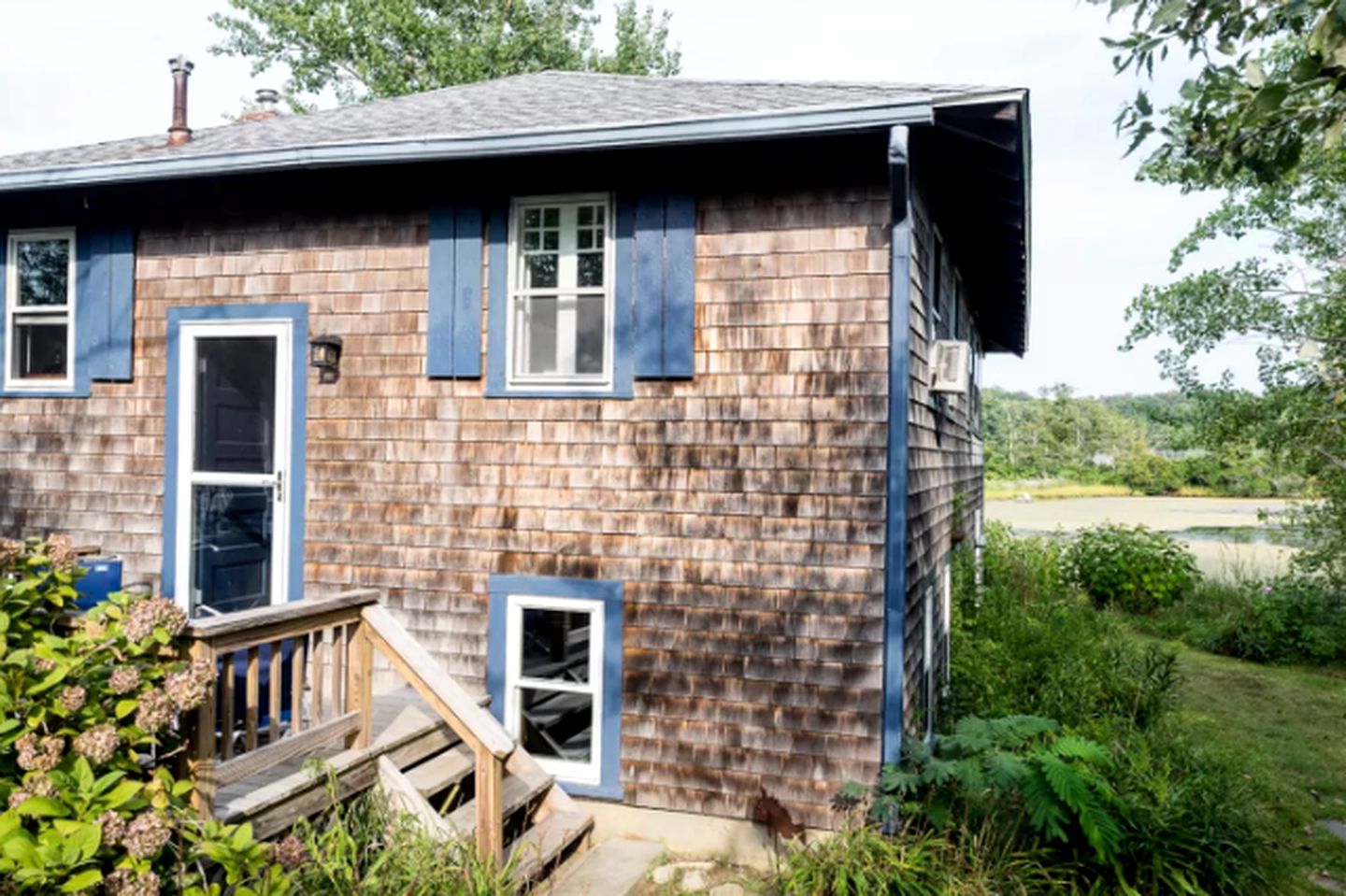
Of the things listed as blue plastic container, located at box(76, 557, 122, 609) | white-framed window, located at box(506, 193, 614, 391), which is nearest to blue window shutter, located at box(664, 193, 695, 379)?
white-framed window, located at box(506, 193, 614, 391)

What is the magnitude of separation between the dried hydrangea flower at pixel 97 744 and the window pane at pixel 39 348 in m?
4.54

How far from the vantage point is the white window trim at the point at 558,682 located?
5.33m

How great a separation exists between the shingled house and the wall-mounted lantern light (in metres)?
0.02

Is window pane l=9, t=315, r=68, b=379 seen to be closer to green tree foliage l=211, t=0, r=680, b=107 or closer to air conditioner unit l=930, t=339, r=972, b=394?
air conditioner unit l=930, t=339, r=972, b=394

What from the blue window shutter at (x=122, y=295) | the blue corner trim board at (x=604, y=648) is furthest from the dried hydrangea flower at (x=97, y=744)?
the blue window shutter at (x=122, y=295)

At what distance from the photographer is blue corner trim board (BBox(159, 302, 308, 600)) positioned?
5867 mm

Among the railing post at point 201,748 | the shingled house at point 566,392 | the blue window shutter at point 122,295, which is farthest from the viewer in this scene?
the blue window shutter at point 122,295

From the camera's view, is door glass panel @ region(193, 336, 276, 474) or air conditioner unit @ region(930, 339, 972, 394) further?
air conditioner unit @ region(930, 339, 972, 394)

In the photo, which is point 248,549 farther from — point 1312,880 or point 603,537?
point 1312,880

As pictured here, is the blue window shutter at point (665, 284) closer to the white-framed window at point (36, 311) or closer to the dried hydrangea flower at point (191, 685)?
the dried hydrangea flower at point (191, 685)

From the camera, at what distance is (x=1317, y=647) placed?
10.9 m

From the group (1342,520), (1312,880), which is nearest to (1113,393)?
(1342,520)

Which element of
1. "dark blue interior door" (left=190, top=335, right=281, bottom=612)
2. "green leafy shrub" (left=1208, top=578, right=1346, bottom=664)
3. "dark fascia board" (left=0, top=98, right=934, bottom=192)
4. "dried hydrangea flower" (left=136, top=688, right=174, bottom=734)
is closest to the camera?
"dried hydrangea flower" (left=136, top=688, right=174, bottom=734)

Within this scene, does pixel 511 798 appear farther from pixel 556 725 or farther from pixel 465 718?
pixel 556 725
